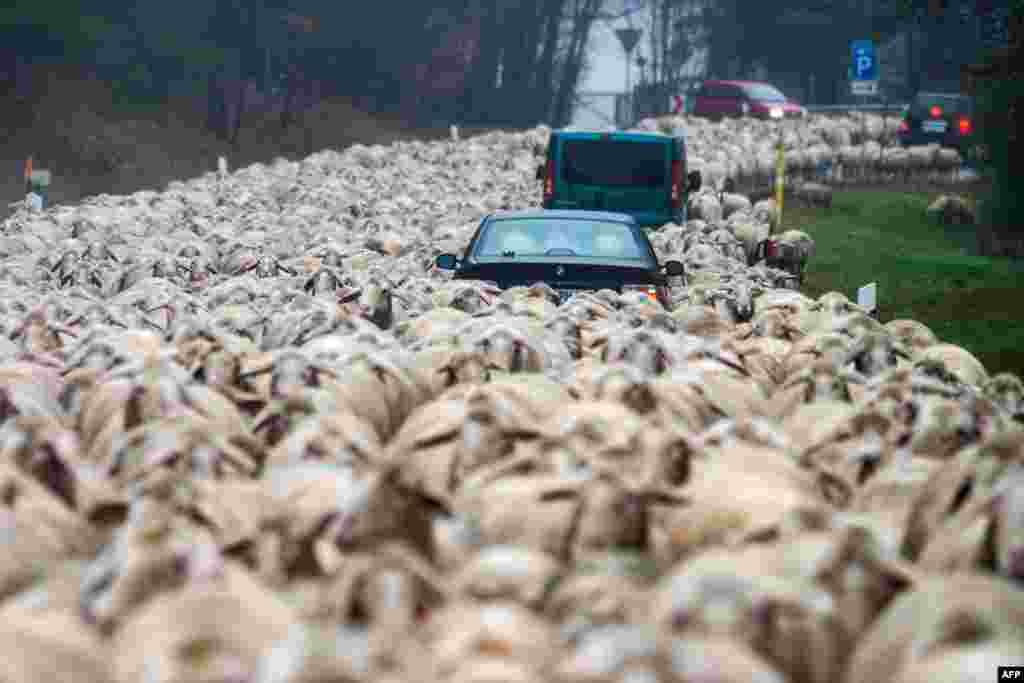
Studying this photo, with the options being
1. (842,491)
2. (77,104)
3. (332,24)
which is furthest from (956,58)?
(842,491)

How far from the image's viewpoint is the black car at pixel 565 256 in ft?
44.4

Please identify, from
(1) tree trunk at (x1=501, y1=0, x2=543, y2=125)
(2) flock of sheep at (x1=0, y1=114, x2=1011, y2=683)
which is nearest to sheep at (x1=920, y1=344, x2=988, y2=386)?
(2) flock of sheep at (x1=0, y1=114, x2=1011, y2=683)

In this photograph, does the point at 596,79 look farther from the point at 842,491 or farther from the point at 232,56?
the point at 842,491

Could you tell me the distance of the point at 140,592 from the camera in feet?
18.3

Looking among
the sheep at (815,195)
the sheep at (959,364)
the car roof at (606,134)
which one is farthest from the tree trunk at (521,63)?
the sheep at (959,364)

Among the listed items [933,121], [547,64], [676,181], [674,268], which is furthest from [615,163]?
[547,64]

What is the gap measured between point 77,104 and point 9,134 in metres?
3.63

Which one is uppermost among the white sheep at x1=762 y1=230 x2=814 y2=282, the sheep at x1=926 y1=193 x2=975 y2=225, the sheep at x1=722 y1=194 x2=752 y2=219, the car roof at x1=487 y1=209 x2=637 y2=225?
the car roof at x1=487 y1=209 x2=637 y2=225

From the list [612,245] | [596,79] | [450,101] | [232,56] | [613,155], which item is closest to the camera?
[612,245]

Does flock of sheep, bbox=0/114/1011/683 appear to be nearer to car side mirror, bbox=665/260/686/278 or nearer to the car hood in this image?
the car hood

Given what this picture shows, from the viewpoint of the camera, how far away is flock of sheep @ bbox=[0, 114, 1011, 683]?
5191mm

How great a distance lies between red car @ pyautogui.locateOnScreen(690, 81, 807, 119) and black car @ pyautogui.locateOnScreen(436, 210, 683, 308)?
39.2m

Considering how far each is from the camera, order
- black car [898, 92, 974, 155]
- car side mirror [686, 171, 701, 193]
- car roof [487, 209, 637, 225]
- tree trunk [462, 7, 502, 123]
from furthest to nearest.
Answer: tree trunk [462, 7, 502, 123], black car [898, 92, 974, 155], car side mirror [686, 171, 701, 193], car roof [487, 209, 637, 225]

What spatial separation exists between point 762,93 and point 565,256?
42304 millimetres
